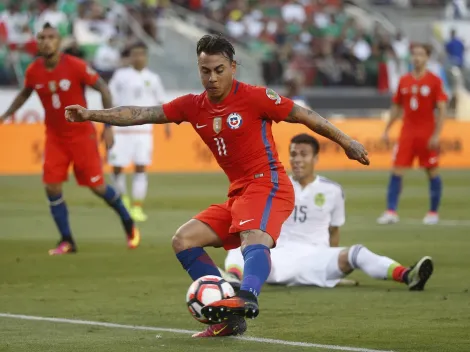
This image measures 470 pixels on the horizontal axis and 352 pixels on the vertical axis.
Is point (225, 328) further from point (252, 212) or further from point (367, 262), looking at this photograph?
point (367, 262)

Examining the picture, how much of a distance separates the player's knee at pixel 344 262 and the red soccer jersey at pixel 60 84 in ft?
13.3

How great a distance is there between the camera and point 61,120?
41.9ft

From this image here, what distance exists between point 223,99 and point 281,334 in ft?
5.26

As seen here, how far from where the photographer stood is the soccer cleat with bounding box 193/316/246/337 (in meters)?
7.58

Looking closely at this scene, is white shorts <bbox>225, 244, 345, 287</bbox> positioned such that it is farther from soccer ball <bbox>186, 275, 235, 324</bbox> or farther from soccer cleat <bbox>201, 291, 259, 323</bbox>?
soccer cleat <bbox>201, 291, 259, 323</bbox>

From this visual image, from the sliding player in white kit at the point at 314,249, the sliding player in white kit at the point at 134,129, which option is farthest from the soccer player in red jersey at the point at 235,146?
the sliding player in white kit at the point at 134,129

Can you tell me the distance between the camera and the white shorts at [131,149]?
17844mm

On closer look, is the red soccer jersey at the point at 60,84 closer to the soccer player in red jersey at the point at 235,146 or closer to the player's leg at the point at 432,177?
the soccer player in red jersey at the point at 235,146

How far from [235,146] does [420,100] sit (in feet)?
31.3

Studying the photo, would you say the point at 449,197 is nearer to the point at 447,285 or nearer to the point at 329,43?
the point at 447,285

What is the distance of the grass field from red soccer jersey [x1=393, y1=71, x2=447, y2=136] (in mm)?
1426

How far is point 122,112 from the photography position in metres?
7.82

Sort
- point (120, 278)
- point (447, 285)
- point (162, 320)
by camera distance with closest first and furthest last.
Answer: point (162, 320) → point (447, 285) → point (120, 278)

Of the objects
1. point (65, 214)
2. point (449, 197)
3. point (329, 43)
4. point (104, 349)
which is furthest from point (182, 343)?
point (329, 43)
